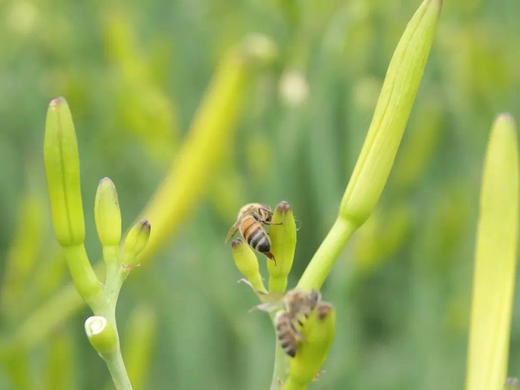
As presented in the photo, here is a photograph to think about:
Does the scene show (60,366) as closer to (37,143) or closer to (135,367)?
(135,367)

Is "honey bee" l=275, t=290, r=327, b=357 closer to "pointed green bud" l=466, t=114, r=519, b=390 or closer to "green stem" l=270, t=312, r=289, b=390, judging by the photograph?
"green stem" l=270, t=312, r=289, b=390

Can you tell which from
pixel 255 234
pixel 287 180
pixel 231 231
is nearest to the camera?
pixel 255 234

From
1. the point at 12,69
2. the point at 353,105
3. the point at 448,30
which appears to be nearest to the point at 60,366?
the point at 353,105

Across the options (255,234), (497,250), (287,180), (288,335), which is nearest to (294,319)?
(288,335)

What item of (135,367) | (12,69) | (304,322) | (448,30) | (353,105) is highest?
(12,69)

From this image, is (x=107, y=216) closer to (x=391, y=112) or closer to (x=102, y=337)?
(x=102, y=337)

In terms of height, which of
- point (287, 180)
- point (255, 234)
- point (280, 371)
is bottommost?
point (280, 371)

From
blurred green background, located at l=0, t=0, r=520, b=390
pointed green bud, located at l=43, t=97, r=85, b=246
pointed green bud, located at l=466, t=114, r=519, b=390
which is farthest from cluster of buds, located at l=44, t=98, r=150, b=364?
blurred green background, located at l=0, t=0, r=520, b=390
